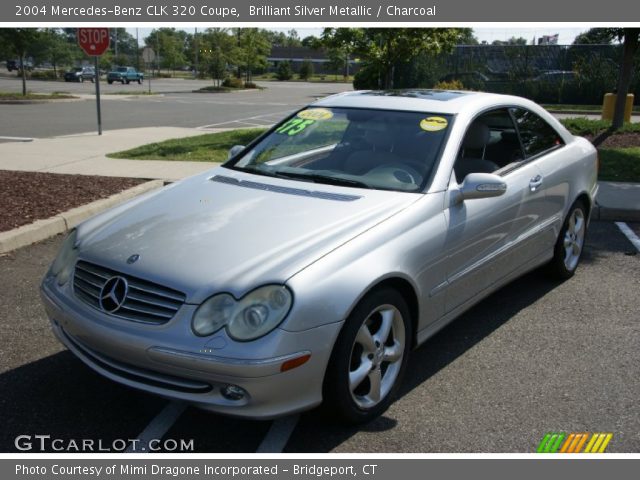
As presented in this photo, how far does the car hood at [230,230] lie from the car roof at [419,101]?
36.2 inches

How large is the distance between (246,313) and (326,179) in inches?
58.8

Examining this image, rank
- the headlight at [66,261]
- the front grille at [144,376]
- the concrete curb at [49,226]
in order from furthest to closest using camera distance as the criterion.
→ the concrete curb at [49,226] → the headlight at [66,261] → the front grille at [144,376]

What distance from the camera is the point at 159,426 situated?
11.2 feet

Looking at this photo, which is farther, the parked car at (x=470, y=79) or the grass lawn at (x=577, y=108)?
the parked car at (x=470, y=79)

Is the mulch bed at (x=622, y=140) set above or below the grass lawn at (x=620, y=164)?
above

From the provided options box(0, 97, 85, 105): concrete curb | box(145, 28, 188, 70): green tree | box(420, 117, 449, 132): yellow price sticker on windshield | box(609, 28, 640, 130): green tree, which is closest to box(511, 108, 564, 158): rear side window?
box(420, 117, 449, 132): yellow price sticker on windshield

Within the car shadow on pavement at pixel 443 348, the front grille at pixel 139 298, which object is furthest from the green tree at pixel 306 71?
the front grille at pixel 139 298

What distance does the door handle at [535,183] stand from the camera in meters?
4.80

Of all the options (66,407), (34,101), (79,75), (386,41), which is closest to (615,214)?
(66,407)

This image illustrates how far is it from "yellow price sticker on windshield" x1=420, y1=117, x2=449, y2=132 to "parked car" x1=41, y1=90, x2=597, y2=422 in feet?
0.04

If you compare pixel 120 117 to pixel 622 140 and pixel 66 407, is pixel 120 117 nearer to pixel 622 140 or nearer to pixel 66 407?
pixel 622 140

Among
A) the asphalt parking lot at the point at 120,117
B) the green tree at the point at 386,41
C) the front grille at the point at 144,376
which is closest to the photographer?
the front grille at the point at 144,376

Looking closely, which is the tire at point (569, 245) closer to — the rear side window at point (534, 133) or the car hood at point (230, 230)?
the rear side window at point (534, 133)
